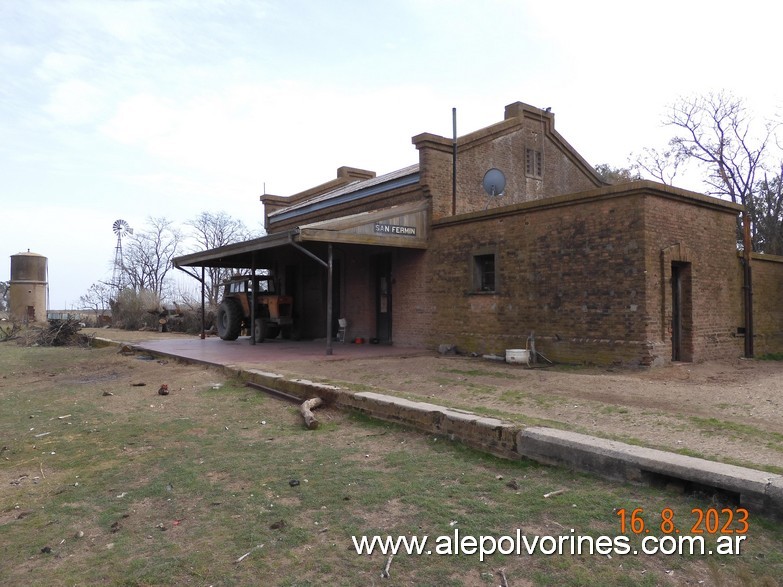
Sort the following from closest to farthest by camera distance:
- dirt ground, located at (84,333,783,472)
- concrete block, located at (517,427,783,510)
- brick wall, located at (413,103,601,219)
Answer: concrete block, located at (517,427,783,510) < dirt ground, located at (84,333,783,472) < brick wall, located at (413,103,601,219)

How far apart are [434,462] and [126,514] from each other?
2.53 metres

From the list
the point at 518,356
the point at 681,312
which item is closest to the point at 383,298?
the point at 518,356

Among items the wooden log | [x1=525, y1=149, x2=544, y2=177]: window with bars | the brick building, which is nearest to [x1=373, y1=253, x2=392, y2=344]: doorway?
the brick building

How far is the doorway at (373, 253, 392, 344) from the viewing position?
640 inches

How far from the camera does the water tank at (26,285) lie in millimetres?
41188

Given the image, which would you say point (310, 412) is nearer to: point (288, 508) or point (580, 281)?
point (288, 508)

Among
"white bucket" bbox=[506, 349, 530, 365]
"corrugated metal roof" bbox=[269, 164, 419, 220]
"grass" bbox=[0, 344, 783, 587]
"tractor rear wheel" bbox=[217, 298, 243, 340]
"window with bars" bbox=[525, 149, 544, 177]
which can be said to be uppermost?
"window with bars" bbox=[525, 149, 544, 177]

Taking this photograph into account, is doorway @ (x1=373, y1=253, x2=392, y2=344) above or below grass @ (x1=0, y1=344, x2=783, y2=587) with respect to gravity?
above

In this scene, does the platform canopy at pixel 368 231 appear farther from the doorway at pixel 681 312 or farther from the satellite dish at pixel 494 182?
the doorway at pixel 681 312

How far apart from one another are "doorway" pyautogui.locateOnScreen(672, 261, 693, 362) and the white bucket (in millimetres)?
2832

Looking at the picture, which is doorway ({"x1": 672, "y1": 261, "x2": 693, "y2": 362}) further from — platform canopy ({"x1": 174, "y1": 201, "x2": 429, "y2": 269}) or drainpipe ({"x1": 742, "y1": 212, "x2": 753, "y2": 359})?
platform canopy ({"x1": 174, "y1": 201, "x2": 429, "y2": 269})

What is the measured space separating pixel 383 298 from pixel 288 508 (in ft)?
40.8

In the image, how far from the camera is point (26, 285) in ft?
Answer: 136

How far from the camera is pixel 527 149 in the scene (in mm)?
17531
